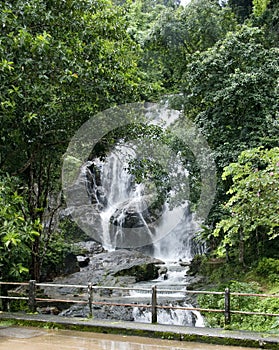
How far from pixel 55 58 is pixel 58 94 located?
120cm

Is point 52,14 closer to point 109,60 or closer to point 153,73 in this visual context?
point 109,60

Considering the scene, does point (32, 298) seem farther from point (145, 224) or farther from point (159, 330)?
point (145, 224)

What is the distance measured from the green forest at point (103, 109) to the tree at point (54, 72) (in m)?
0.02

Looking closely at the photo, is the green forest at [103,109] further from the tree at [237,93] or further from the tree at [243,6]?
the tree at [243,6]

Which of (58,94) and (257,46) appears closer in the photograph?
(58,94)

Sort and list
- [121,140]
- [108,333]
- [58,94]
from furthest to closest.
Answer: [121,140] < [58,94] < [108,333]

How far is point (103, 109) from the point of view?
9.63m

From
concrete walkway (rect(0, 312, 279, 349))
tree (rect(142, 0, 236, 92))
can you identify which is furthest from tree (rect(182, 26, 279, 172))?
concrete walkway (rect(0, 312, 279, 349))

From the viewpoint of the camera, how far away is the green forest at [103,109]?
7.75m

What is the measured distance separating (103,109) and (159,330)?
201 inches

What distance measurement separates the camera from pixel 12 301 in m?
10.4

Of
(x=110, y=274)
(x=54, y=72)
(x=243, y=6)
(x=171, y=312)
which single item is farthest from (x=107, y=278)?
(x=243, y=6)

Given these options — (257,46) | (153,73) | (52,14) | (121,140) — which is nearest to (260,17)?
(153,73)

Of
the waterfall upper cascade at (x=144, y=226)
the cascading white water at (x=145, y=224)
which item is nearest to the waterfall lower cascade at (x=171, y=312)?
the cascading white water at (x=145, y=224)
